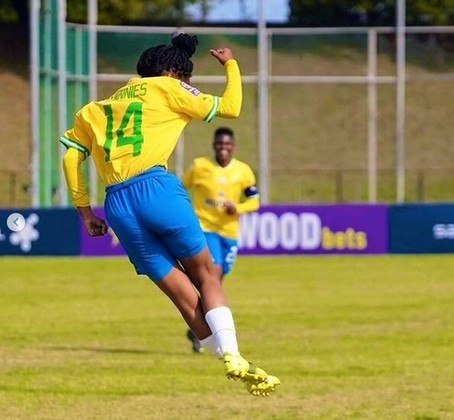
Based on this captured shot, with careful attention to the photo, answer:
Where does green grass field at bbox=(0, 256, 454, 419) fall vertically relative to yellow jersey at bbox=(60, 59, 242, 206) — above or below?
below

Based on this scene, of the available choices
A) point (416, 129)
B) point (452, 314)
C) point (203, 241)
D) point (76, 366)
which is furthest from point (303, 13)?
point (203, 241)

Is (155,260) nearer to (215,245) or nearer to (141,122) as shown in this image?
(141,122)

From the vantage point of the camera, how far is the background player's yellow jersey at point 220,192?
1534cm

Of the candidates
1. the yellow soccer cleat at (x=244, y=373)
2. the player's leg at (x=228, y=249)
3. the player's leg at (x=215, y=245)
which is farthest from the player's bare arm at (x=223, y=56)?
the player's leg at (x=228, y=249)

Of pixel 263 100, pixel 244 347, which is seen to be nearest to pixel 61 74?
pixel 263 100

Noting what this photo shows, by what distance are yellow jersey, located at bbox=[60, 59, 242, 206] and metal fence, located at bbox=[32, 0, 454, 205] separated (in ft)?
65.6

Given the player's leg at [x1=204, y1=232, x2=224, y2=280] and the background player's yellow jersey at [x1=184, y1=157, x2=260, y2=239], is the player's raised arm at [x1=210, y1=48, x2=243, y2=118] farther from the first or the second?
the background player's yellow jersey at [x1=184, y1=157, x2=260, y2=239]

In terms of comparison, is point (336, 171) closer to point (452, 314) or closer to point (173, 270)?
point (452, 314)

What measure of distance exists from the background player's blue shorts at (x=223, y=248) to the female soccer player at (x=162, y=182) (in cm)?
600

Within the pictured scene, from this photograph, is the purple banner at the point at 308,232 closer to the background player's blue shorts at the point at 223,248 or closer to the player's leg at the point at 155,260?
the background player's blue shorts at the point at 223,248

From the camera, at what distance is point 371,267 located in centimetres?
2530

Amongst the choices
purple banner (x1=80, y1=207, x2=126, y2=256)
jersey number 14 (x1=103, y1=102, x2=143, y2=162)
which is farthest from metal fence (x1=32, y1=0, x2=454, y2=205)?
jersey number 14 (x1=103, y1=102, x2=143, y2=162)

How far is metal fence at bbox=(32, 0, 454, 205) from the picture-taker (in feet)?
100

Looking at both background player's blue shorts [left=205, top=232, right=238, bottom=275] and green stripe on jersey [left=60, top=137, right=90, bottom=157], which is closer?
green stripe on jersey [left=60, top=137, right=90, bottom=157]
